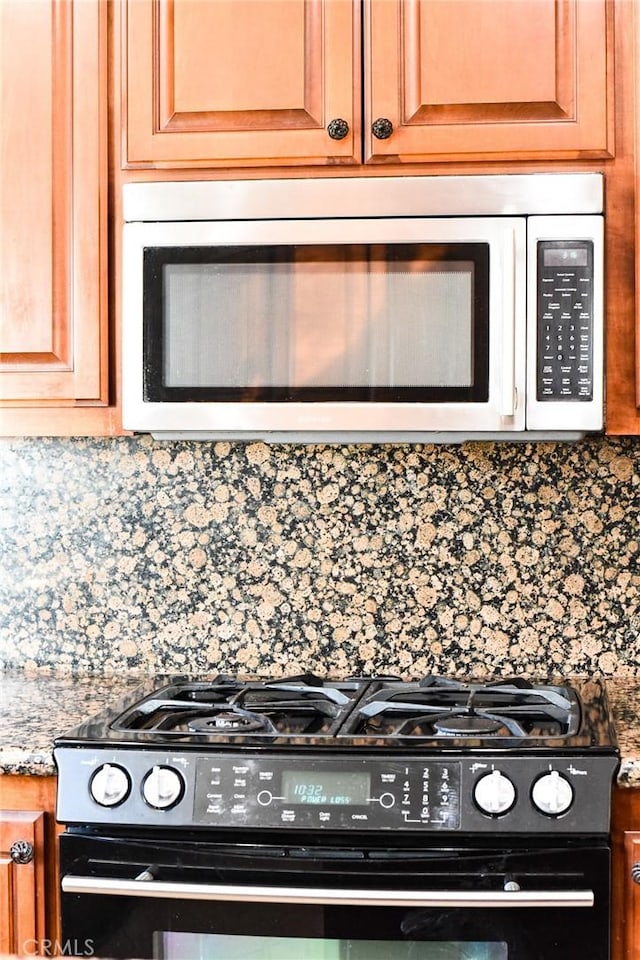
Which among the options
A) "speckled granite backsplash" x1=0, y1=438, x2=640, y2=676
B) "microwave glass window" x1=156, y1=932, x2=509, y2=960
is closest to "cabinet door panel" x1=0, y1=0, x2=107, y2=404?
"speckled granite backsplash" x1=0, y1=438, x2=640, y2=676

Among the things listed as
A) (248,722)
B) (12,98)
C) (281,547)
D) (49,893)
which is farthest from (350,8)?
(49,893)

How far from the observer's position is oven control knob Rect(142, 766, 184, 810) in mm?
1434

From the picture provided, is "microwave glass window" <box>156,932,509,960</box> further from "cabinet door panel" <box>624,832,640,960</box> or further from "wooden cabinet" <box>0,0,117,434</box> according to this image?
"wooden cabinet" <box>0,0,117,434</box>

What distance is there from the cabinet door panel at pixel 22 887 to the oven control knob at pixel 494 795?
2.11 ft

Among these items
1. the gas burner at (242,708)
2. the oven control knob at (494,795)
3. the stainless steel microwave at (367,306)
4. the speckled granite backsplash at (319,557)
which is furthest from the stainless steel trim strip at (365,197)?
the oven control knob at (494,795)

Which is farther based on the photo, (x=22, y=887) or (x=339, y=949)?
(x=22, y=887)

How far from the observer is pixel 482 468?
2021 mm

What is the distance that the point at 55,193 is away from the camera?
1767mm

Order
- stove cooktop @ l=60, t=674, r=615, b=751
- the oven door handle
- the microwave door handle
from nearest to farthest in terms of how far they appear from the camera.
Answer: the oven door handle, stove cooktop @ l=60, t=674, r=615, b=751, the microwave door handle

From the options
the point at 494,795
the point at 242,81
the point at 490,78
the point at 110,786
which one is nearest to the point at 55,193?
the point at 242,81

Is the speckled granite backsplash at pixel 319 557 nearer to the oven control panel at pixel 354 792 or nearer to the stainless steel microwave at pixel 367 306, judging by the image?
the stainless steel microwave at pixel 367 306

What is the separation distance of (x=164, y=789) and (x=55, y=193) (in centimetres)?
102

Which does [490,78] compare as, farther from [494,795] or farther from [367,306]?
[494,795]

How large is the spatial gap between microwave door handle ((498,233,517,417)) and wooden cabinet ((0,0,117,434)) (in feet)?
2.23
